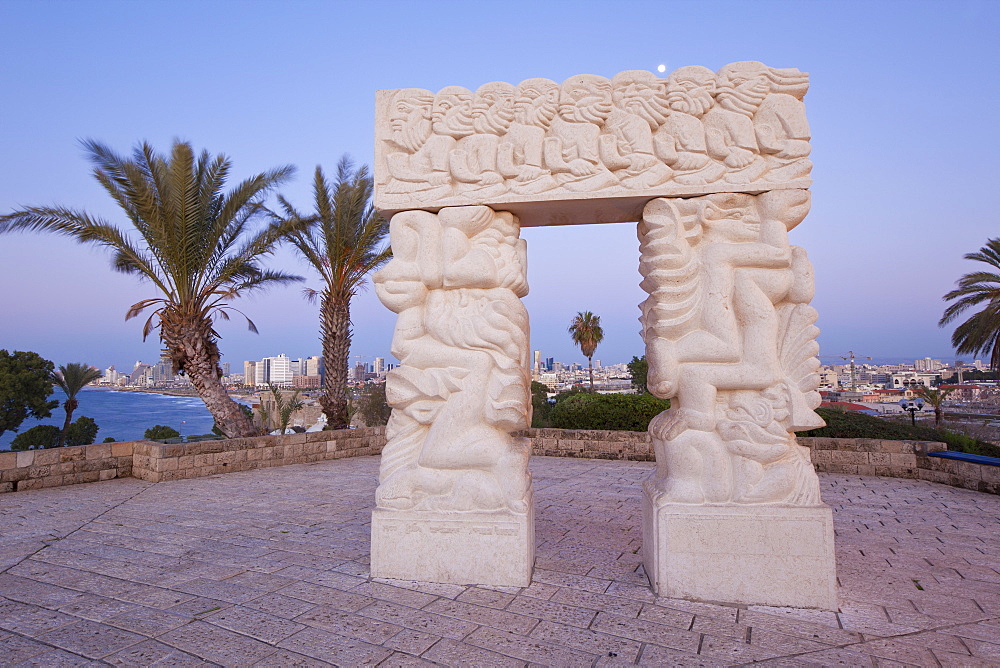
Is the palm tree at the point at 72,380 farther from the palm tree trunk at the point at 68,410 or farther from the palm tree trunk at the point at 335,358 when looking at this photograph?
the palm tree trunk at the point at 335,358

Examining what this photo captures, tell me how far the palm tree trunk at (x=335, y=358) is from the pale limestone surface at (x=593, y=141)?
25.7ft

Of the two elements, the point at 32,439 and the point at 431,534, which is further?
the point at 32,439

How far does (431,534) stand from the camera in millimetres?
3016

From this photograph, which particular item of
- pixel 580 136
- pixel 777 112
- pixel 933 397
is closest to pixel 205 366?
pixel 580 136

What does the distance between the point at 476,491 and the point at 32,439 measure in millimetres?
14885

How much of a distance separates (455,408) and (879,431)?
885 cm

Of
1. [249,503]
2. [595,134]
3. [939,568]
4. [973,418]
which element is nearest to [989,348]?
[973,418]

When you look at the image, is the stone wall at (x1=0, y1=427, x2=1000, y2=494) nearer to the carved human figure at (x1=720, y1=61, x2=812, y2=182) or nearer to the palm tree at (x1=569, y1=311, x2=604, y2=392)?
the carved human figure at (x1=720, y1=61, x2=812, y2=182)

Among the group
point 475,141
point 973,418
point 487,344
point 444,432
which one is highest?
point 475,141

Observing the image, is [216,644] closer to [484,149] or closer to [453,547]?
[453,547]

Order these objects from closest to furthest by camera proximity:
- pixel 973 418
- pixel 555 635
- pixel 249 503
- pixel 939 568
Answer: pixel 555 635 < pixel 939 568 < pixel 249 503 < pixel 973 418

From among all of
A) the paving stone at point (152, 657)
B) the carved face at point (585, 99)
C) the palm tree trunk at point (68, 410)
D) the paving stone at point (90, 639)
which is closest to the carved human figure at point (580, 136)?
the carved face at point (585, 99)

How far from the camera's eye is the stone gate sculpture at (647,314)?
2.84 m

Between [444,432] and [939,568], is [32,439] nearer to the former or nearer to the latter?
[444,432]
